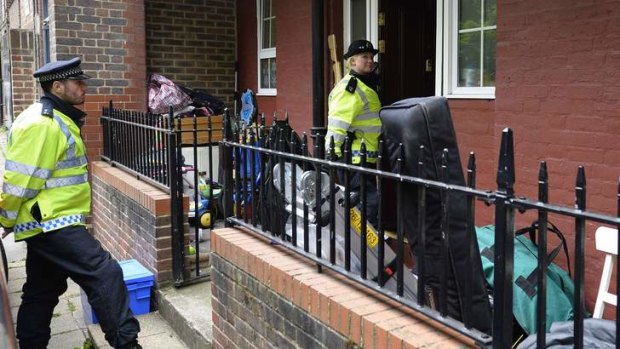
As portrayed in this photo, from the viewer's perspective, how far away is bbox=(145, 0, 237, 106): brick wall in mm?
8648

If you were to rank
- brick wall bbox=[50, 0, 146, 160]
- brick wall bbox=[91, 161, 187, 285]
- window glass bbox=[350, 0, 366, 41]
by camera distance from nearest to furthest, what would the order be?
brick wall bbox=[91, 161, 187, 285]
window glass bbox=[350, 0, 366, 41]
brick wall bbox=[50, 0, 146, 160]

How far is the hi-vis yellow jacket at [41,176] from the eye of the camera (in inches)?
151

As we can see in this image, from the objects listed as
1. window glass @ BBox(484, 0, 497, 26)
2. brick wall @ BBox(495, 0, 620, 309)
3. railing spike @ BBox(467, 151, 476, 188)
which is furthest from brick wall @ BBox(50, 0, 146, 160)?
railing spike @ BBox(467, 151, 476, 188)

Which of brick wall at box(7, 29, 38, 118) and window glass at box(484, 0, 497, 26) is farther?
brick wall at box(7, 29, 38, 118)

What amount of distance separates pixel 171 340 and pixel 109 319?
0.58m

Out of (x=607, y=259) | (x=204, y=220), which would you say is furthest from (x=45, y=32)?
(x=607, y=259)

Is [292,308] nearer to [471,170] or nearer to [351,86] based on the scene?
[471,170]

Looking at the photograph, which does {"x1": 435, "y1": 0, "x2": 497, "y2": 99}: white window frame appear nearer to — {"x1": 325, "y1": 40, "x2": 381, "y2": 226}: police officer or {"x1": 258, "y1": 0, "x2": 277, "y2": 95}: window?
{"x1": 325, "y1": 40, "x2": 381, "y2": 226}: police officer

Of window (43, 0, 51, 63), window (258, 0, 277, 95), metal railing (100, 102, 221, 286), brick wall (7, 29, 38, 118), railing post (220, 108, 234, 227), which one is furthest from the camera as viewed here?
brick wall (7, 29, 38, 118)

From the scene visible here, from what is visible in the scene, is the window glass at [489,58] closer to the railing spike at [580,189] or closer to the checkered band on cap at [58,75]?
the checkered band on cap at [58,75]

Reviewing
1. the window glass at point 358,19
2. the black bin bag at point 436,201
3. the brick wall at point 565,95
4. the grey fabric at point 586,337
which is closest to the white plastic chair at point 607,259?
the brick wall at point 565,95

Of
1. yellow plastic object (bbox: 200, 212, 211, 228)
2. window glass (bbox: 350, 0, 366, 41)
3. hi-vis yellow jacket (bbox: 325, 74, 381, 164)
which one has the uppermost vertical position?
window glass (bbox: 350, 0, 366, 41)

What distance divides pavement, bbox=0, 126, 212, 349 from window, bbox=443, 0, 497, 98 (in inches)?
101

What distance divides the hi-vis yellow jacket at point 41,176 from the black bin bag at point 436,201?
93.7 inches
